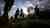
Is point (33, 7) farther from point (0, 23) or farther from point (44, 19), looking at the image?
point (0, 23)

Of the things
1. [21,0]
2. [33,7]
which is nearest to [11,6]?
[21,0]

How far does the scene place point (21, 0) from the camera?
0.94 m

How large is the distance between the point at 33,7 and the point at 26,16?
124mm

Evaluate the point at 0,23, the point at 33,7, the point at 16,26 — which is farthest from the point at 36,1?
the point at 0,23

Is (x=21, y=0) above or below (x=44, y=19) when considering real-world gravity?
above

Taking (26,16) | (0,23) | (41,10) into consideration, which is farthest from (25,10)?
(0,23)

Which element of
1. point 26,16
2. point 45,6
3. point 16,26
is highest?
point 45,6

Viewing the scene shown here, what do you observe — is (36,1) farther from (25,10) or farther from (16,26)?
(16,26)

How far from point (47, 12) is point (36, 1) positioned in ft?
0.55

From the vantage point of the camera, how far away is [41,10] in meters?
0.90

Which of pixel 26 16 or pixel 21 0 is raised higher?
pixel 21 0

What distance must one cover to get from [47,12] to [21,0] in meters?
0.31

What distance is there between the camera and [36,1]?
36.4 inches

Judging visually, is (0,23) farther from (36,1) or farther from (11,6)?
(36,1)
